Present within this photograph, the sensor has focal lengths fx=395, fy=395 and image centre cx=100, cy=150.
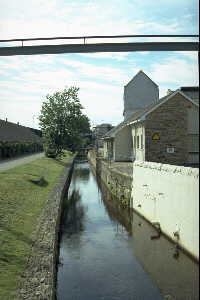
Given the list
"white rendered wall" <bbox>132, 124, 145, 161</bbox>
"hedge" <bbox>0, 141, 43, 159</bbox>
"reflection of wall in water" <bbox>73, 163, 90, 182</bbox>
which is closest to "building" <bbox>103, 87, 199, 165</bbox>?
"white rendered wall" <bbox>132, 124, 145, 161</bbox>

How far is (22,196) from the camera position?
63.9 ft

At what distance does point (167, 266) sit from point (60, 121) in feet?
144

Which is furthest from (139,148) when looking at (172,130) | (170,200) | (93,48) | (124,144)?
(93,48)

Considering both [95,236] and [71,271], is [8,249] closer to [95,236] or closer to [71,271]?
[71,271]

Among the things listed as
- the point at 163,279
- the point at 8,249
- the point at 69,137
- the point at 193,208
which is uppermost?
the point at 69,137

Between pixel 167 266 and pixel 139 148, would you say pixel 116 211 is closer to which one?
pixel 139 148

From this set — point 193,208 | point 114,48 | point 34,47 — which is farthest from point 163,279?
point 34,47

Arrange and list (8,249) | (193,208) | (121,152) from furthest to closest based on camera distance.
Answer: (121,152) → (193,208) → (8,249)

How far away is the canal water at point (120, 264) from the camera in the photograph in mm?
10336

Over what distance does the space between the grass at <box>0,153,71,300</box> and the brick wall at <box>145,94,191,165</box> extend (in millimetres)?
7918

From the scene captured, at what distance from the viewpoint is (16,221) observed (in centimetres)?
1389

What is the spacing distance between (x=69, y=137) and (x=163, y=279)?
1752 inches

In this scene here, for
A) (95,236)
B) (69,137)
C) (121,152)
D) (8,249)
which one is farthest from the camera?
(69,137)

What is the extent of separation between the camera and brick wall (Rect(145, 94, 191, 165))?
92.0ft
